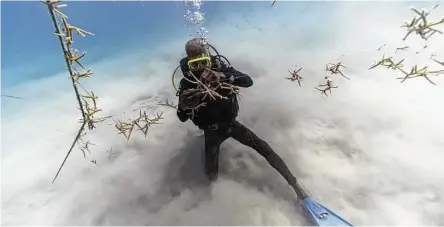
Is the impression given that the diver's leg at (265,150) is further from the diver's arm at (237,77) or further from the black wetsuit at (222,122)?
the diver's arm at (237,77)

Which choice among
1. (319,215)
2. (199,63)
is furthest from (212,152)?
(319,215)

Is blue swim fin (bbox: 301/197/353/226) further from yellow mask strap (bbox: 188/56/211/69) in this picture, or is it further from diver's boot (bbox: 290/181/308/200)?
yellow mask strap (bbox: 188/56/211/69)

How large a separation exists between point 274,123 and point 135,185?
2.32m

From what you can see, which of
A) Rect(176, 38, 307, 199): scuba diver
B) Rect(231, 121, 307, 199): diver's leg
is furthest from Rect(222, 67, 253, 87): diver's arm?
Rect(231, 121, 307, 199): diver's leg

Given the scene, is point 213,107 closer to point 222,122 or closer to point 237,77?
point 222,122

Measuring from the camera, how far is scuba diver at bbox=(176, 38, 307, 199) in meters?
3.55

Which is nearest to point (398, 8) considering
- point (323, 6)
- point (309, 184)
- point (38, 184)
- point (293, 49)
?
point (323, 6)

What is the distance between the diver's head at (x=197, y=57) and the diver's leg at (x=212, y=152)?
2.88 feet

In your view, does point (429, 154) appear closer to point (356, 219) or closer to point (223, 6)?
point (356, 219)

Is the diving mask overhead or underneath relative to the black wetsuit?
overhead

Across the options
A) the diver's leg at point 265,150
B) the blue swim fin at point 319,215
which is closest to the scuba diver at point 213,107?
the diver's leg at point 265,150

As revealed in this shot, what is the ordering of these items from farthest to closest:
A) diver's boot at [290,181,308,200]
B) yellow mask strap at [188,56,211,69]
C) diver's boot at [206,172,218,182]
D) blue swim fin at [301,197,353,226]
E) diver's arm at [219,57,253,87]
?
diver's boot at [206,172,218,182]
diver's boot at [290,181,308,200]
blue swim fin at [301,197,353,226]
diver's arm at [219,57,253,87]
yellow mask strap at [188,56,211,69]

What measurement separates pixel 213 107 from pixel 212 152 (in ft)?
2.32

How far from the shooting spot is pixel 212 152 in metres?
4.31
